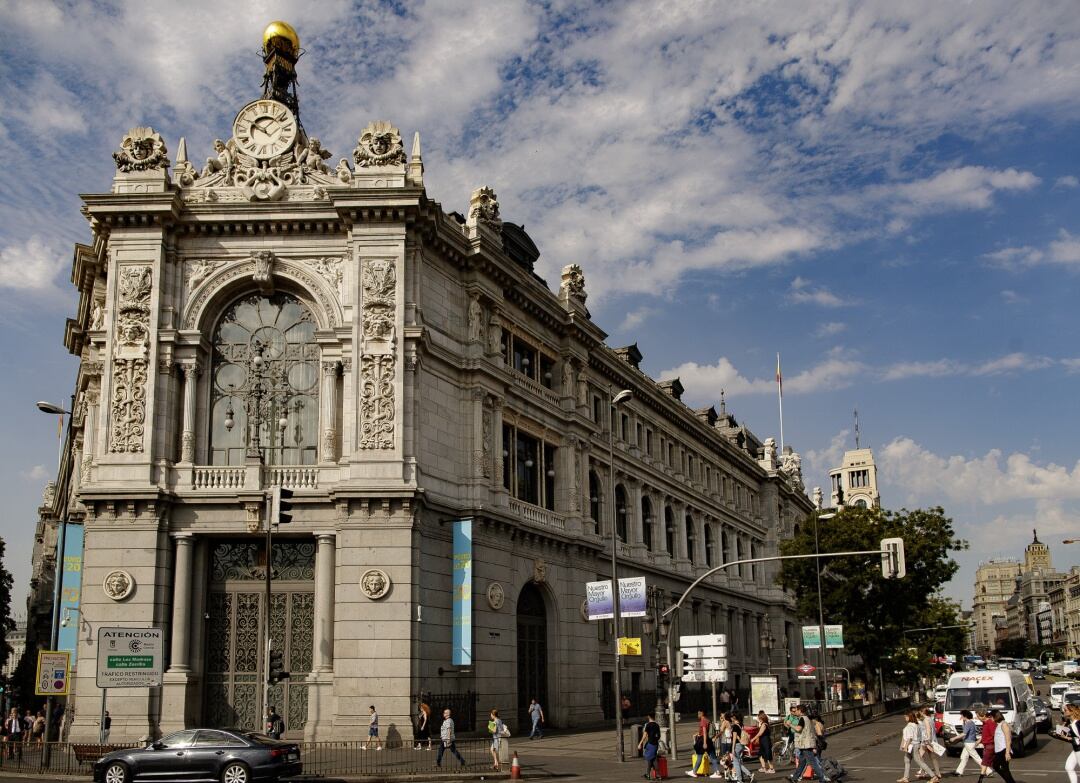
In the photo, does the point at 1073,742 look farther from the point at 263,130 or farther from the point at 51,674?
the point at 263,130

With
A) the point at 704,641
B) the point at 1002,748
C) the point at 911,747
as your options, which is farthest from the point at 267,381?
the point at 1002,748

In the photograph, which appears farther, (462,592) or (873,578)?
(873,578)

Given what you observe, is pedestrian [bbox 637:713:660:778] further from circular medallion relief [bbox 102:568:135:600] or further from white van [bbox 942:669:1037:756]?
circular medallion relief [bbox 102:568:135:600]

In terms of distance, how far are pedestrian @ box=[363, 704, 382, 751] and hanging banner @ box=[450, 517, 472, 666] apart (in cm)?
455

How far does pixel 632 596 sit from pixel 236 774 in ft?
50.6

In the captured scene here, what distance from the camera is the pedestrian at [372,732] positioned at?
112 feet

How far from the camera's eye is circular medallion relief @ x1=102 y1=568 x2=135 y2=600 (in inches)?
1426

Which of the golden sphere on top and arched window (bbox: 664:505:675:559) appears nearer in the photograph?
the golden sphere on top

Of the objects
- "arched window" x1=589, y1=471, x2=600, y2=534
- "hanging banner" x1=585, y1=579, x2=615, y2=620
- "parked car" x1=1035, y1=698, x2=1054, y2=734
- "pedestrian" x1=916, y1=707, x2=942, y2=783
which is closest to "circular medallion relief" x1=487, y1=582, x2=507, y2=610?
"hanging banner" x1=585, y1=579, x2=615, y2=620

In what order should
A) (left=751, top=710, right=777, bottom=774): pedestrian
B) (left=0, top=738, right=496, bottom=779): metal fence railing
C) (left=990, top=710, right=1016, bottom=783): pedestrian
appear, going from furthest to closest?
(left=751, top=710, right=777, bottom=774): pedestrian, (left=0, top=738, right=496, bottom=779): metal fence railing, (left=990, top=710, right=1016, bottom=783): pedestrian

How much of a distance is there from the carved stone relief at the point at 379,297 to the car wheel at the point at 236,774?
17.1m

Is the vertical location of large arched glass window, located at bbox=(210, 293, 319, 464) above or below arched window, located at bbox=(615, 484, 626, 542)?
above

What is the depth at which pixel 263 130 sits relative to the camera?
4059 cm

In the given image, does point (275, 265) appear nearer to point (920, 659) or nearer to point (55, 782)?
point (55, 782)
